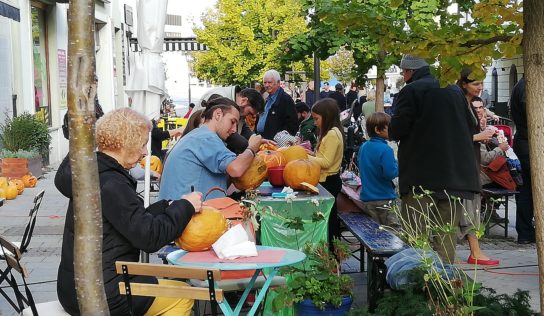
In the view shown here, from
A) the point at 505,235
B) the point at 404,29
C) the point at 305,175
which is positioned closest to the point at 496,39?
the point at 404,29

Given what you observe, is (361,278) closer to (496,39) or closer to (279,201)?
(279,201)

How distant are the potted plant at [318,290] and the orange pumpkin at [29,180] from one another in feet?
33.4

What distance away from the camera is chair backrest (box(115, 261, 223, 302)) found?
148 inches

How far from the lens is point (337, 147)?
26.7 feet

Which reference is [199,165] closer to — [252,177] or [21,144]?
[252,177]

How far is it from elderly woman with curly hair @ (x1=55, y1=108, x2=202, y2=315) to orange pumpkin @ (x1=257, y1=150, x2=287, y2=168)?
111 inches

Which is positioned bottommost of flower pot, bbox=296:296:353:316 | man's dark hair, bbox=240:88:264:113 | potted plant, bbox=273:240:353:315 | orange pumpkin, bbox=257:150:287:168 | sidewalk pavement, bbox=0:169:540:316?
sidewalk pavement, bbox=0:169:540:316

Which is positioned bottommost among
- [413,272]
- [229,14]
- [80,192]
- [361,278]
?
[361,278]

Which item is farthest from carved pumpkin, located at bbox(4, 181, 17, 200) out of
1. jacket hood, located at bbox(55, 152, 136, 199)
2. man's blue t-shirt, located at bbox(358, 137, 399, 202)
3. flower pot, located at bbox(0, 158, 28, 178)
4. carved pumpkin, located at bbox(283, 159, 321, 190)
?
jacket hood, located at bbox(55, 152, 136, 199)

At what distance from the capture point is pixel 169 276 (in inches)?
150

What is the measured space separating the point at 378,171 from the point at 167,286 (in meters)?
4.57

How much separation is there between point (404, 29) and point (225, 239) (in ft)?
5.02

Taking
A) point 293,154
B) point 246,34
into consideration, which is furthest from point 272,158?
point 246,34

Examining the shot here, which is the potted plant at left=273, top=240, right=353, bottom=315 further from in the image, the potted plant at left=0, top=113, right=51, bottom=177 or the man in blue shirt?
the potted plant at left=0, top=113, right=51, bottom=177
